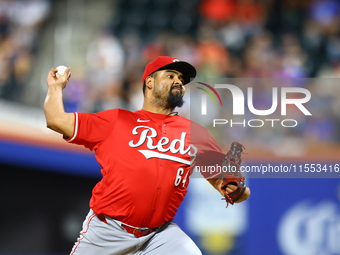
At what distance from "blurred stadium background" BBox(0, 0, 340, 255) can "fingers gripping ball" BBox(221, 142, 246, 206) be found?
1985mm

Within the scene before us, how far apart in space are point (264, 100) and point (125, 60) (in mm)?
2545

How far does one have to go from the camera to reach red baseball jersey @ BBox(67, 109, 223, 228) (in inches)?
139

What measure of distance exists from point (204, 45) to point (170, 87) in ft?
13.5

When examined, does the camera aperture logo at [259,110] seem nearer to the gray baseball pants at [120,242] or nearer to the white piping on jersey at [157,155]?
the white piping on jersey at [157,155]

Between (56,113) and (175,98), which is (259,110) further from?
(56,113)

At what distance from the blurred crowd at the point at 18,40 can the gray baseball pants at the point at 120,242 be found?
3.10 m

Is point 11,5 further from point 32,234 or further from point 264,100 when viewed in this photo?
point 264,100

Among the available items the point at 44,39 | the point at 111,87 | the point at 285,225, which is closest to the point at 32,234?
the point at 111,87

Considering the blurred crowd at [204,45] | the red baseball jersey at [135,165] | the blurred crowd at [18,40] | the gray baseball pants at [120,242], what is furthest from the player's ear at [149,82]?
the blurred crowd at [18,40]

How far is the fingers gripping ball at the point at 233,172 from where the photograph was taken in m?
3.56

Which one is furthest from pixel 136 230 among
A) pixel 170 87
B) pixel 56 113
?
pixel 170 87

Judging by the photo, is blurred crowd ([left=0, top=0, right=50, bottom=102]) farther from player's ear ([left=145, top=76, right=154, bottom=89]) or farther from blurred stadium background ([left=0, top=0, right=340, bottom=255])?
player's ear ([left=145, top=76, right=154, bottom=89])

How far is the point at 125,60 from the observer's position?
764cm

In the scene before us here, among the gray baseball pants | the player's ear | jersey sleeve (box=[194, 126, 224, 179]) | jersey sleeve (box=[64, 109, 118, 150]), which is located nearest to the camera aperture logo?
the player's ear
